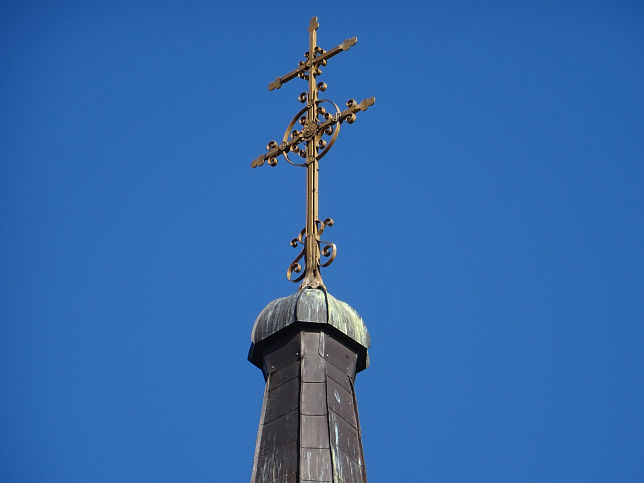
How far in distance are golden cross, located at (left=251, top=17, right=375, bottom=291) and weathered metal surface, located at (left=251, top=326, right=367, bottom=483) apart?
84 centimetres

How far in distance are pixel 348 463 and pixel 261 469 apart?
83cm

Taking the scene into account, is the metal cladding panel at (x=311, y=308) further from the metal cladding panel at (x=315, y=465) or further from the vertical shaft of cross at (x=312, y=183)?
the metal cladding panel at (x=315, y=465)

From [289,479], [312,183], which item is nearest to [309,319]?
[312,183]

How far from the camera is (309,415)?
1505 cm

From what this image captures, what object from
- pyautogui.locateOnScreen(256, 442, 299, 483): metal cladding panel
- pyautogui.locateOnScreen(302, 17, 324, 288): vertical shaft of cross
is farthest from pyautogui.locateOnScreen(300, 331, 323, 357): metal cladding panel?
pyautogui.locateOnScreen(256, 442, 299, 483): metal cladding panel

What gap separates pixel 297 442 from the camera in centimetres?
1471

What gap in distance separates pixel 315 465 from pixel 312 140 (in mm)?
4590

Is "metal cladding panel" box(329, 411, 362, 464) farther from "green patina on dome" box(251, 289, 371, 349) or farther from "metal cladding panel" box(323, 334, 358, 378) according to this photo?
"green patina on dome" box(251, 289, 371, 349)

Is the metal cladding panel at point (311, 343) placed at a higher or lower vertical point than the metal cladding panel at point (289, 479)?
higher

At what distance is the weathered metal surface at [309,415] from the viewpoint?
1449cm

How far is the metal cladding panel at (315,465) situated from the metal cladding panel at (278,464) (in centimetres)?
9

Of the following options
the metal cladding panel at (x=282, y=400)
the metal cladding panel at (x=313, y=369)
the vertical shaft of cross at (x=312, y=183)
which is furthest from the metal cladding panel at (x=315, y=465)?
the vertical shaft of cross at (x=312, y=183)

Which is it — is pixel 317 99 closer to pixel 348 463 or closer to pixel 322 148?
pixel 322 148

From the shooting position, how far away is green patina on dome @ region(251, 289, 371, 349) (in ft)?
52.4
